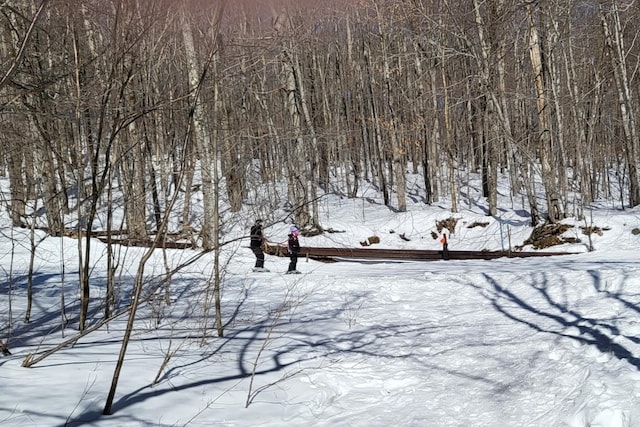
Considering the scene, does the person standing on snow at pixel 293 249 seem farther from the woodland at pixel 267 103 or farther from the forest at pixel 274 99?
the forest at pixel 274 99

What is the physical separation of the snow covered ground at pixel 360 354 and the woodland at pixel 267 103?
136 cm

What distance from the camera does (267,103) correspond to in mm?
29781

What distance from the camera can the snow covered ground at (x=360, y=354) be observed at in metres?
5.46

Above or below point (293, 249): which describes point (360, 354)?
below

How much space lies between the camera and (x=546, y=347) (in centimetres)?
764

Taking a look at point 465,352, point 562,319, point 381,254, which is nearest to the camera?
point 465,352

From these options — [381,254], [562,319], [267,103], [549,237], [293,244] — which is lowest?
[562,319]

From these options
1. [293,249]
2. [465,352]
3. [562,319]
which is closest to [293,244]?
[293,249]

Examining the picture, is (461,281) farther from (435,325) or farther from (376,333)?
(376,333)

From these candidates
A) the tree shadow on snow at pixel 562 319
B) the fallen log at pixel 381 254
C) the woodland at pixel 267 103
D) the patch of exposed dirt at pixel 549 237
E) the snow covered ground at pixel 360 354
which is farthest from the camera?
the fallen log at pixel 381 254

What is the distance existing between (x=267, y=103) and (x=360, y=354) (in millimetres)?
23178

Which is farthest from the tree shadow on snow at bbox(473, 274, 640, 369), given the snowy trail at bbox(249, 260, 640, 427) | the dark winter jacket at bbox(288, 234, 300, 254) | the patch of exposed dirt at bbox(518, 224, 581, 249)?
the patch of exposed dirt at bbox(518, 224, 581, 249)

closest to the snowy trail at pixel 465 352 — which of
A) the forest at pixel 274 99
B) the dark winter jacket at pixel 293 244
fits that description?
the dark winter jacket at pixel 293 244

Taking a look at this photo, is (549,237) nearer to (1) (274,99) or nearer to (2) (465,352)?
(2) (465,352)
